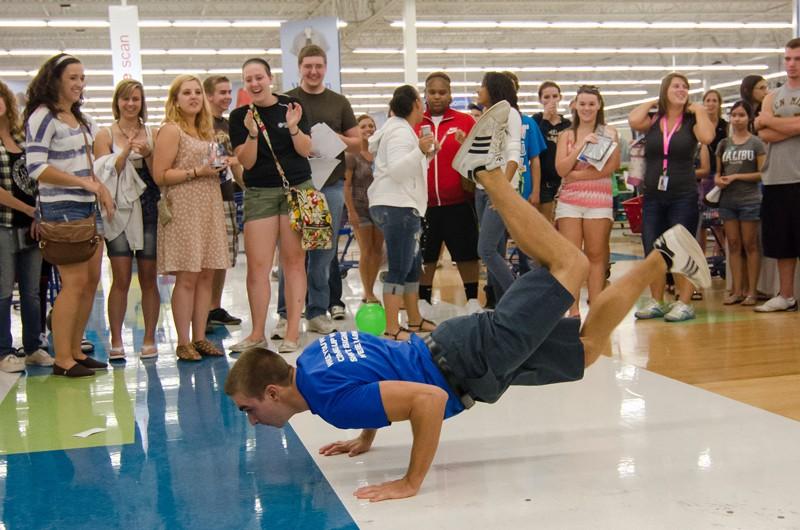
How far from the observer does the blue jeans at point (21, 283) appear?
4.39 m

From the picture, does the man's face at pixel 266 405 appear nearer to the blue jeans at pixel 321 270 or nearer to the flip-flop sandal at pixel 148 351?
the flip-flop sandal at pixel 148 351

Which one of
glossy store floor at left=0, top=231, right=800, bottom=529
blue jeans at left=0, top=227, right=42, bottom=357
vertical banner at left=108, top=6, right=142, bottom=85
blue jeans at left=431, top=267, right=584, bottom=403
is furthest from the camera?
vertical banner at left=108, top=6, right=142, bottom=85

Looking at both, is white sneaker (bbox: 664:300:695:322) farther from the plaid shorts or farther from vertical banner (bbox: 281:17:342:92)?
vertical banner (bbox: 281:17:342:92)

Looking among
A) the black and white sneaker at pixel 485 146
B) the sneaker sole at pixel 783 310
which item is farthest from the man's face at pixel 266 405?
the sneaker sole at pixel 783 310

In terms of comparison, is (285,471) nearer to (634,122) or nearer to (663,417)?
(663,417)

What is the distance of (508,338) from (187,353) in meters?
2.65

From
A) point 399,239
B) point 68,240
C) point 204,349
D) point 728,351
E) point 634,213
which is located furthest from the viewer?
point 634,213

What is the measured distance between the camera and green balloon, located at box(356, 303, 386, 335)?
17.4 ft

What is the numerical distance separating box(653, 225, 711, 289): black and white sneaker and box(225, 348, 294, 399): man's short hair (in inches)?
61.8

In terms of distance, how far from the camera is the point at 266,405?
2406 millimetres

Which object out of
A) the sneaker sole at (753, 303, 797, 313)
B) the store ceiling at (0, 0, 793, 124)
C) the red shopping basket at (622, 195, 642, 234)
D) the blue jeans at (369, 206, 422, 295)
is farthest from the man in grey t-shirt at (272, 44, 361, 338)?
the store ceiling at (0, 0, 793, 124)

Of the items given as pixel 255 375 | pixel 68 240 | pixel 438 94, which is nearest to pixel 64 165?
pixel 68 240

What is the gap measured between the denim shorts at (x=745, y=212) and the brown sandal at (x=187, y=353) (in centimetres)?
408

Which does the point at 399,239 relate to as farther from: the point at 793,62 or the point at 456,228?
the point at 793,62
